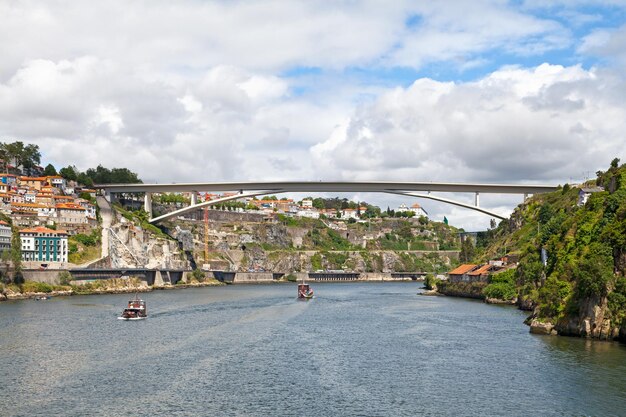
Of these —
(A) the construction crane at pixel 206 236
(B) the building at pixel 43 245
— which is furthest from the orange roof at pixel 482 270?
(A) the construction crane at pixel 206 236

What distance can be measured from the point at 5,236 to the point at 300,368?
2185 inches

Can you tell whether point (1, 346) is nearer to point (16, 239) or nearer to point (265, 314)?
point (265, 314)

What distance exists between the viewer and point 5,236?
74062 mm

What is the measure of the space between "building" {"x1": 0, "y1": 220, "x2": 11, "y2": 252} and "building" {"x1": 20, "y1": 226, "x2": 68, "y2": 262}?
5.70 ft

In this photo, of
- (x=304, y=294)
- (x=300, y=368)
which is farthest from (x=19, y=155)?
(x=300, y=368)

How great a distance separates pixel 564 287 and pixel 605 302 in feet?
13.6

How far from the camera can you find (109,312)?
2098 inches

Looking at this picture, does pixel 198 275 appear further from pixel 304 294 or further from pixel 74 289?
pixel 304 294

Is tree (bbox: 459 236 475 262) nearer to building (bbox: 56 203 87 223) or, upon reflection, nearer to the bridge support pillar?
the bridge support pillar

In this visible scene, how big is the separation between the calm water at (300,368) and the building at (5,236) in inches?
1111

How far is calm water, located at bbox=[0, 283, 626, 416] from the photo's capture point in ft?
75.2

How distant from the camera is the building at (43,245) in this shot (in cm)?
7681

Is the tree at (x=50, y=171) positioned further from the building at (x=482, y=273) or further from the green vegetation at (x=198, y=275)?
the building at (x=482, y=273)

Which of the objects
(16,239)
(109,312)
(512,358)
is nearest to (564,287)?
(512,358)
